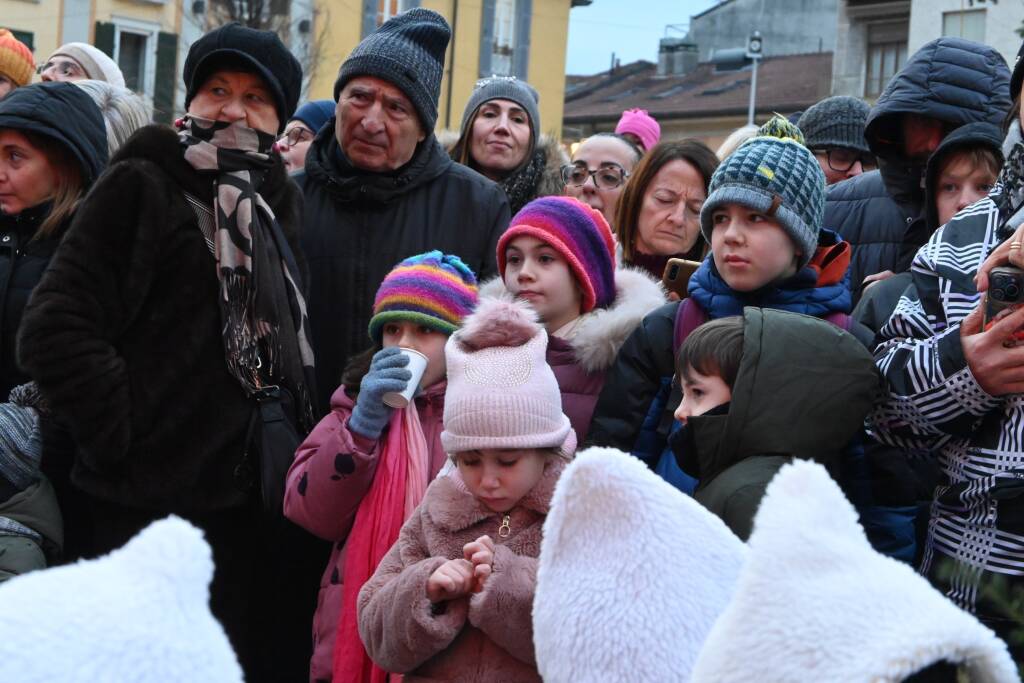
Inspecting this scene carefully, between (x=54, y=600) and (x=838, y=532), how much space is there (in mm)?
807

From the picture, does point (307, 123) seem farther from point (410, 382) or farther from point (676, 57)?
point (676, 57)

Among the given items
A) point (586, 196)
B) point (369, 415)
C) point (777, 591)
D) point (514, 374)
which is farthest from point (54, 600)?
point (586, 196)

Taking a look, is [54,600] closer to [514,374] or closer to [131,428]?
[514,374]

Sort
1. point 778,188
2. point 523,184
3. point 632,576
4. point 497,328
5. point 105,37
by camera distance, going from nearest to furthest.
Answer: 1. point 632,576
2. point 497,328
3. point 778,188
4. point 523,184
5. point 105,37

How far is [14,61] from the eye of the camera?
20.8 ft

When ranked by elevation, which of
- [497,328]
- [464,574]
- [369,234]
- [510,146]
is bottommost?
[464,574]

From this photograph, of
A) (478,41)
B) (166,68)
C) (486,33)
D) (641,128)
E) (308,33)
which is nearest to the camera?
(641,128)

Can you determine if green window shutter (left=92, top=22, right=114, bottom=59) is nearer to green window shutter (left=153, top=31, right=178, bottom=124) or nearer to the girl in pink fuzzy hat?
green window shutter (left=153, top=31, right=178, bottom=124)

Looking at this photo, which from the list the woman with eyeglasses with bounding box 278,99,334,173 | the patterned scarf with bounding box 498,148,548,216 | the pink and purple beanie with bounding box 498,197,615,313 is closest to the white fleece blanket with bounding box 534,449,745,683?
the pink and purple beanie with bounding box 498,197,615,313

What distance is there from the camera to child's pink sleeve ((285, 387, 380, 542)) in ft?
12.1

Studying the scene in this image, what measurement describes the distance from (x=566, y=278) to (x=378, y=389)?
2.29 feet

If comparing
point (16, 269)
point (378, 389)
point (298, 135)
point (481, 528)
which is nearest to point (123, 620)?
point (481, 528)

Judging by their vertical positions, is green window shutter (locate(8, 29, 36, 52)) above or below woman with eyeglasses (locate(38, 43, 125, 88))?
above

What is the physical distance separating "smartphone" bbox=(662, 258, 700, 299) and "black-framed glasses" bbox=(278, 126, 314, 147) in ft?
10.00
